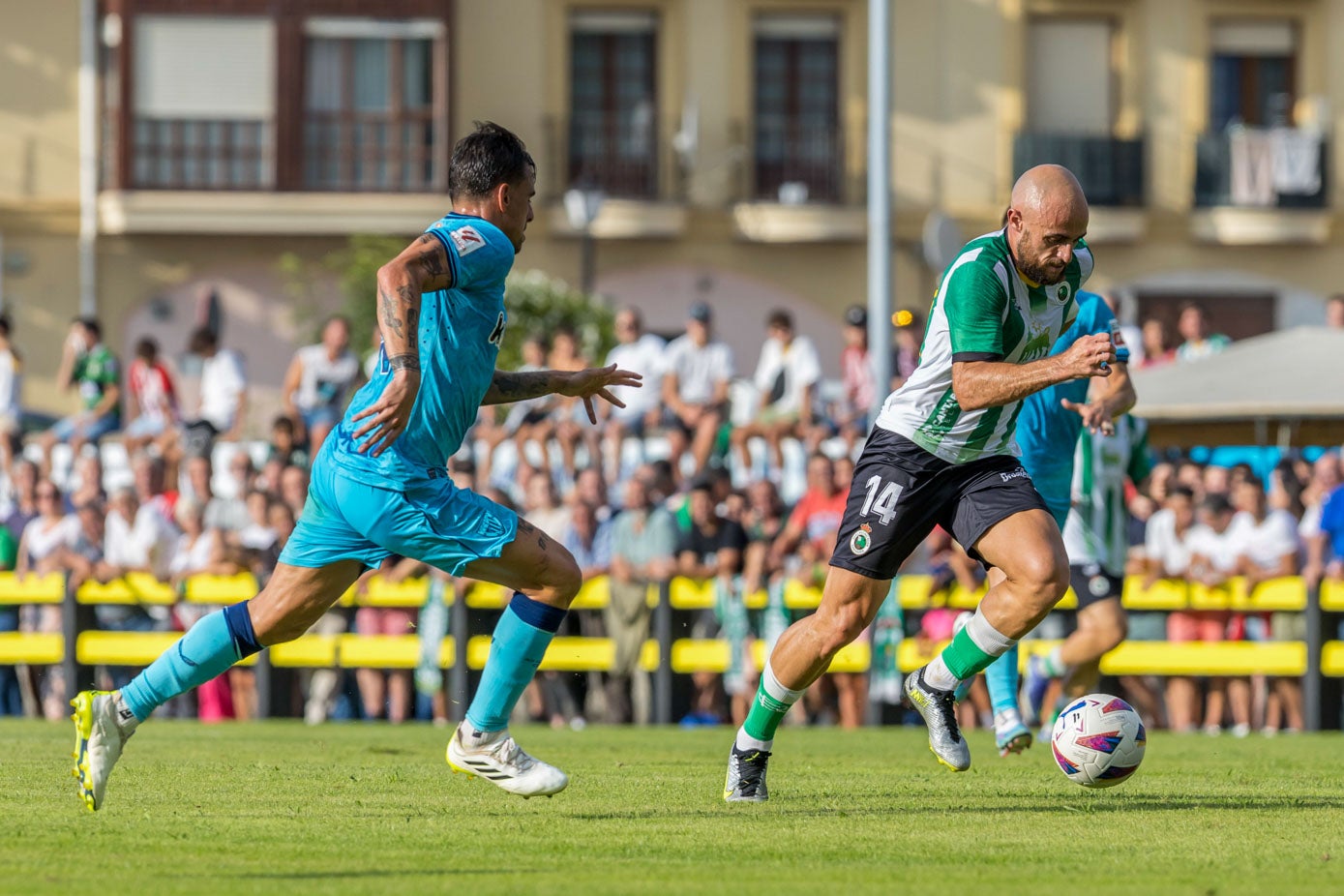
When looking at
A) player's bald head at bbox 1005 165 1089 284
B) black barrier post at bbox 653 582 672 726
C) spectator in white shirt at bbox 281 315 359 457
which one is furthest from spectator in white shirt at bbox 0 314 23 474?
player's bald head at bbox 1005 165 1089 284

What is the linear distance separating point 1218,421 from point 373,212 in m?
19.1

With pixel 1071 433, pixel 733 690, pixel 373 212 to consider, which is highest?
pixel 373 212

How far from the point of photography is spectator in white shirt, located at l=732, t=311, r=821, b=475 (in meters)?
19.8

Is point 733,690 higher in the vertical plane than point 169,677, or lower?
lower

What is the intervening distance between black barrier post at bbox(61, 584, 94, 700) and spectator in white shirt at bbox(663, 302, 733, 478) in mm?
5394

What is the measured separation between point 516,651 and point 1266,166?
29540 millimetres

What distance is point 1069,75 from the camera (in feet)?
117

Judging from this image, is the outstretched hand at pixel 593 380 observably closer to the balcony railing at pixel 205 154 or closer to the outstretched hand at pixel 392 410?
the outstretched hand at pixel 392 410

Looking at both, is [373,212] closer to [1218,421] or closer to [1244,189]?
[1244,189]

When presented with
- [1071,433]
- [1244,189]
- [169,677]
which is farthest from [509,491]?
[1244,189]

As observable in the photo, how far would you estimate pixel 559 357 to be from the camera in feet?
65.4

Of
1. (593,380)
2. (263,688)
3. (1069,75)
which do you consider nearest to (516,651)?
(593,380)

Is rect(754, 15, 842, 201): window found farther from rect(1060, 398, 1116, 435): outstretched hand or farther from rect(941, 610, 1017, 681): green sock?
rect(941, 610, 1017, 681): green sock

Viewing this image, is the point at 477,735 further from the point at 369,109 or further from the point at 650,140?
the point at 369,109
